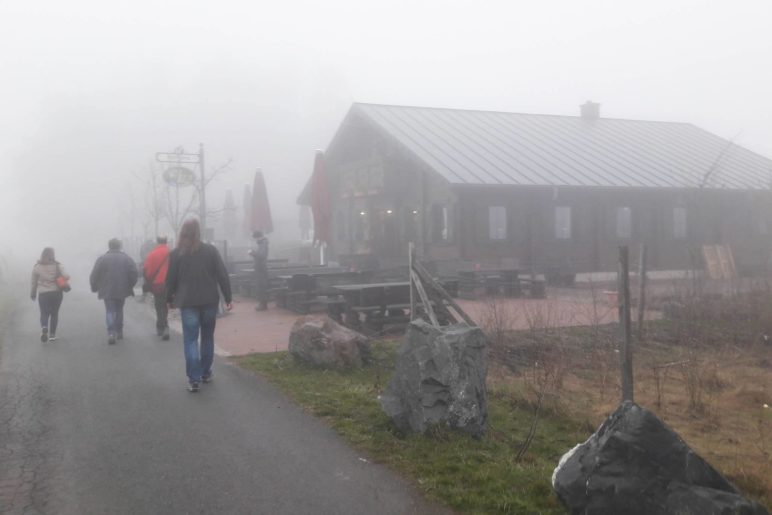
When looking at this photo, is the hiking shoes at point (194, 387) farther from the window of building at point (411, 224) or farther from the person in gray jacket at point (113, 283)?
the window of building at point (411, 224)

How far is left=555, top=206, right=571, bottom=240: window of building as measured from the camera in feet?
78.3

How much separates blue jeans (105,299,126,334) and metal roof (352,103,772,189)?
1136cm

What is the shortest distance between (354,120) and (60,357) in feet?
64.8

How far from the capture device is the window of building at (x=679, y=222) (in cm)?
2558

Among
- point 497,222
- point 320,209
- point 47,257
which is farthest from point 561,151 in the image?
point 47,257

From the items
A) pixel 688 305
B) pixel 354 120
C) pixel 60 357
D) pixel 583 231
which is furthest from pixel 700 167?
pixel 60 357

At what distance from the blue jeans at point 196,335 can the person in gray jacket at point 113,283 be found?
409 cm

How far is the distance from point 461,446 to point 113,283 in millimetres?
7598

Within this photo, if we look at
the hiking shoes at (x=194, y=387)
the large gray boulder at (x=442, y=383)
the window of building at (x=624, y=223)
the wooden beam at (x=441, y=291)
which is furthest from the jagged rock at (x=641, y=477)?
the window of building at (x=624, y=223)

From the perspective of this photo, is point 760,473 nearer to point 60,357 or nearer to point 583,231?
point 60,357

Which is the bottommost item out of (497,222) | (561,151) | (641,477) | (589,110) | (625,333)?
(641,477)

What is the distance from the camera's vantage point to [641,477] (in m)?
3.70

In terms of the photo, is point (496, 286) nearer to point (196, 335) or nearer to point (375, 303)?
point (375, 303)

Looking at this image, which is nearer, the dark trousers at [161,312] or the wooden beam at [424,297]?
the wooden beam at [424,297]
